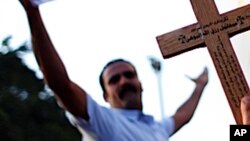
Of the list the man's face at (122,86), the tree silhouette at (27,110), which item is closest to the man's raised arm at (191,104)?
the man's face at (122,86)

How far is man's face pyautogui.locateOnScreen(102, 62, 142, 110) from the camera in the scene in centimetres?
126

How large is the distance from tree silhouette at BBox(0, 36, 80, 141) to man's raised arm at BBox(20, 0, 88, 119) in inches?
5.5

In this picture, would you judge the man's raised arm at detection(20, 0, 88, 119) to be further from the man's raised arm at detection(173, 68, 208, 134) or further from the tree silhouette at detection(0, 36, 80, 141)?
the man's raised arm at detection(173, 68, 208, 134)

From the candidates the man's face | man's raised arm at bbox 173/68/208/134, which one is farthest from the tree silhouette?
man's raised arm at bbox 173/68/208/134

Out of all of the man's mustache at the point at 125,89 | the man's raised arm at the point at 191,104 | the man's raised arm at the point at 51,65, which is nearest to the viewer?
the man's raised arm at the point at 51,65

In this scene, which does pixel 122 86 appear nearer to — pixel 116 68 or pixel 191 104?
pixel 116 68

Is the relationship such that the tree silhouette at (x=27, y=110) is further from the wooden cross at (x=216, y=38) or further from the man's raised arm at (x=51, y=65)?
the wooden cross at (x=216, y=38)

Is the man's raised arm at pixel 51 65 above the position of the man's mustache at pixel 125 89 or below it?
above

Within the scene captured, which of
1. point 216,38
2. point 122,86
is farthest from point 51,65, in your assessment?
point 216,38

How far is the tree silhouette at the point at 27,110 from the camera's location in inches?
51.5

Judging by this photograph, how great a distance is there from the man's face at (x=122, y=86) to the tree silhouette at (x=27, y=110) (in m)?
0.11

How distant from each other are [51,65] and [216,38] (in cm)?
34

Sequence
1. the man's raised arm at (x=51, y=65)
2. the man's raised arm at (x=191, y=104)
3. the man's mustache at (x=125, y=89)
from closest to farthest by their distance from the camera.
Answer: the man's raised arm at (x=51, y=65)
the man's mustache at (x=125, y=89)
the man's raised arm at (x=191, y=104)

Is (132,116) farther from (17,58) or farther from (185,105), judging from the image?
(17,58)
